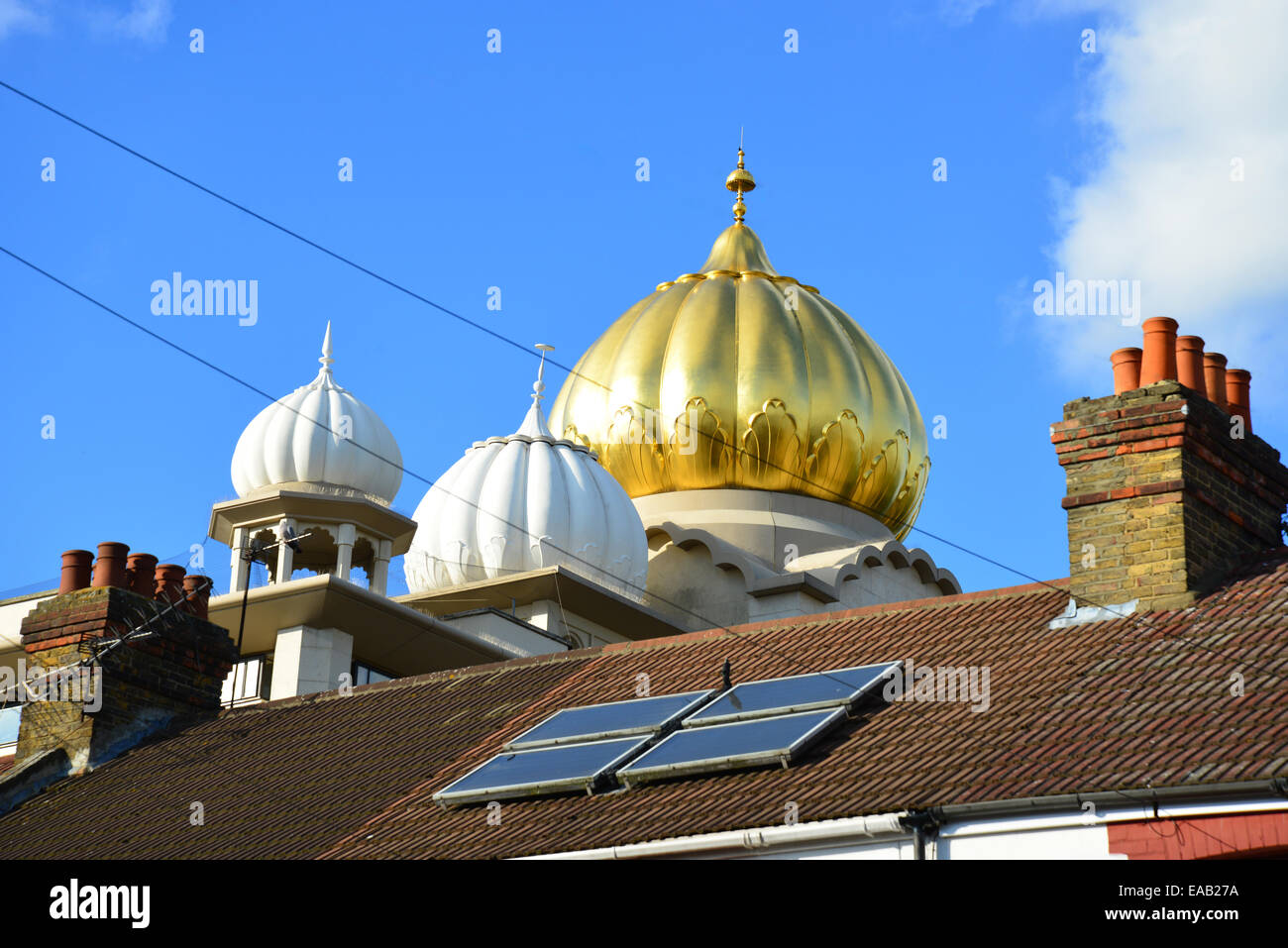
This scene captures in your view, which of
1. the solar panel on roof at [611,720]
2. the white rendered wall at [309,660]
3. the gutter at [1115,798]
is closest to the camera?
the gutter at [1115,798]

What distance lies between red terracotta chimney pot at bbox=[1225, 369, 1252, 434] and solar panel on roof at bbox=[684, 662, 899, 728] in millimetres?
3688

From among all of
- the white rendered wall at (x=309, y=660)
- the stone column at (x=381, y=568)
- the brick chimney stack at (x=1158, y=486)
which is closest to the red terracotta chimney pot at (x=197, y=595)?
the white rendered wall at (x=309, y=660)

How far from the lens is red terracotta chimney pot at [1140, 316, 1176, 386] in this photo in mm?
17078

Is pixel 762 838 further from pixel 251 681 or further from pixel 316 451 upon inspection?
pixel 316 451

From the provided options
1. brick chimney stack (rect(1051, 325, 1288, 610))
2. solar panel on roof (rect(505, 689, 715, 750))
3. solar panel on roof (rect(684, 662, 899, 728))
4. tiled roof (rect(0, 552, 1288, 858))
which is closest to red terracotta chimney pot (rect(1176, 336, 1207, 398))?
brick chimney stack (rect(1051, 325, 1288, 610))

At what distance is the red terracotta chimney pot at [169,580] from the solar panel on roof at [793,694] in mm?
7905

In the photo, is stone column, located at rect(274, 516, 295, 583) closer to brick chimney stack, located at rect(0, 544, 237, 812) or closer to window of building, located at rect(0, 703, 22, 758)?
window of building, located at rect(0, 703, 22, 758)

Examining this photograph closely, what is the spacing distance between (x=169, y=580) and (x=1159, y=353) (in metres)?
11.0

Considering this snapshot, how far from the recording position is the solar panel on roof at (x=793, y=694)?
1614 centimetres

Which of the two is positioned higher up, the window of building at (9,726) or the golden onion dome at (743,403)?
the golden onion dome at (743,403)

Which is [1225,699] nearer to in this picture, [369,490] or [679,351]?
[369,490]

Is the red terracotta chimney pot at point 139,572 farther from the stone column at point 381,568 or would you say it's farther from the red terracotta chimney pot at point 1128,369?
the stone column at point 381,568

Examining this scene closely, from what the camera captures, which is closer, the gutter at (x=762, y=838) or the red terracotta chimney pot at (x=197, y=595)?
the gutter at (x=762, y=838)
